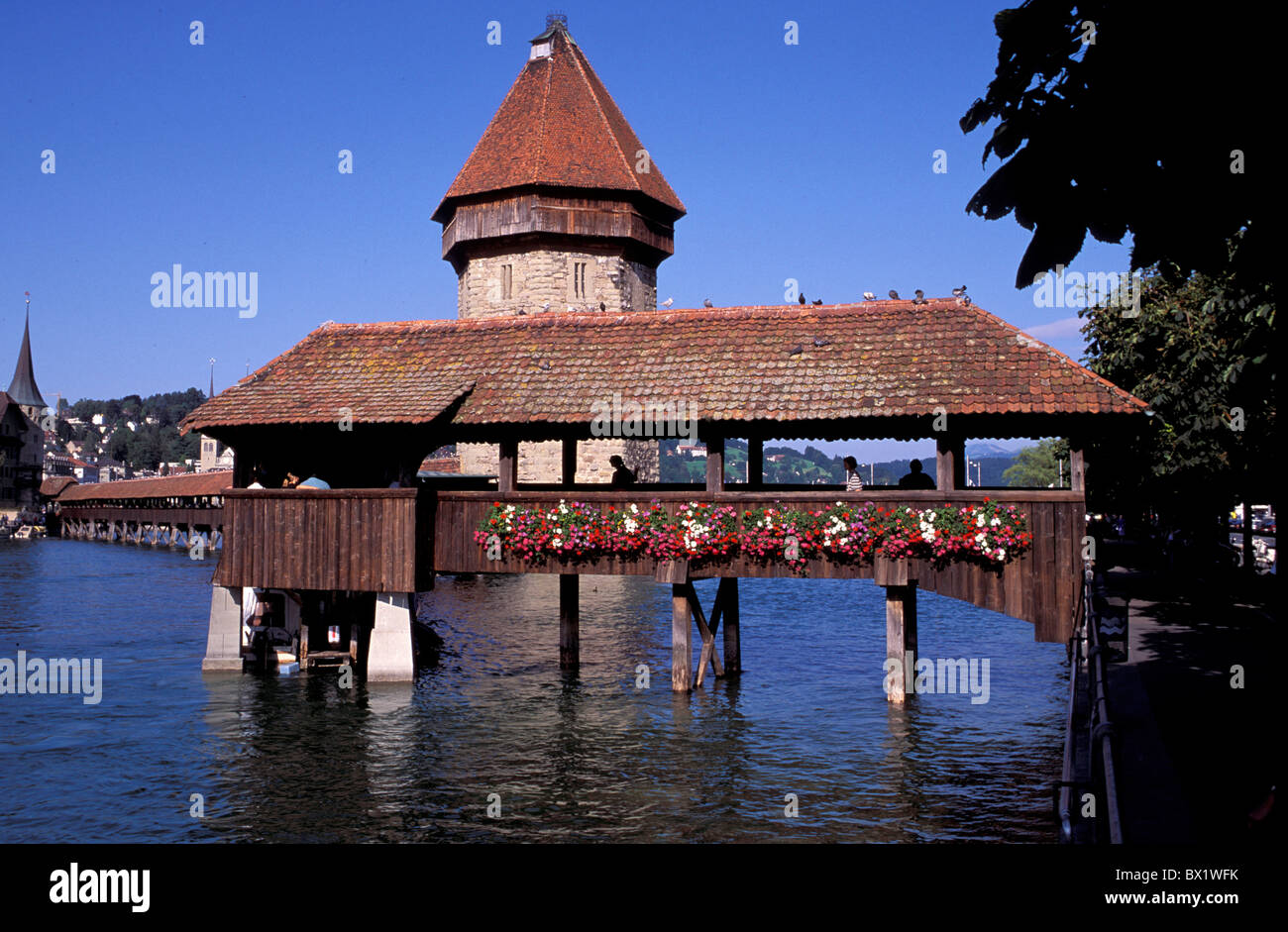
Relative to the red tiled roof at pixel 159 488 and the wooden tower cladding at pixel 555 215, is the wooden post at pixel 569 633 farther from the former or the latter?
the red tiled roof at pixel 159 488

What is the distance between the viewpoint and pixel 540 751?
15680mm

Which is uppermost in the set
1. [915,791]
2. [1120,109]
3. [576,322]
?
[576,322]

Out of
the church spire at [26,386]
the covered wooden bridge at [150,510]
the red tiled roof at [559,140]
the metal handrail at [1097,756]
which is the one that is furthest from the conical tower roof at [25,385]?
the metal handrail at [1097,756]

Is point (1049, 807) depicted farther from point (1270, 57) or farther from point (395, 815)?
point (1270, 57)

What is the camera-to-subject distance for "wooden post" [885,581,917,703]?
1720 centimetres

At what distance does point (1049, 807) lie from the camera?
12555 mm

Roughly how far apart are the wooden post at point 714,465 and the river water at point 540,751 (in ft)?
11.6

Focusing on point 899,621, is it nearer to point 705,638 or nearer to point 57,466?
point 705,638

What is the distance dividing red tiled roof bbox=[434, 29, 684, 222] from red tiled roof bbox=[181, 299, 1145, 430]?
1027 inches

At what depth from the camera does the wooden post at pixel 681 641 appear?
727 inches

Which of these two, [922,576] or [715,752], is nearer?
[715,752]
